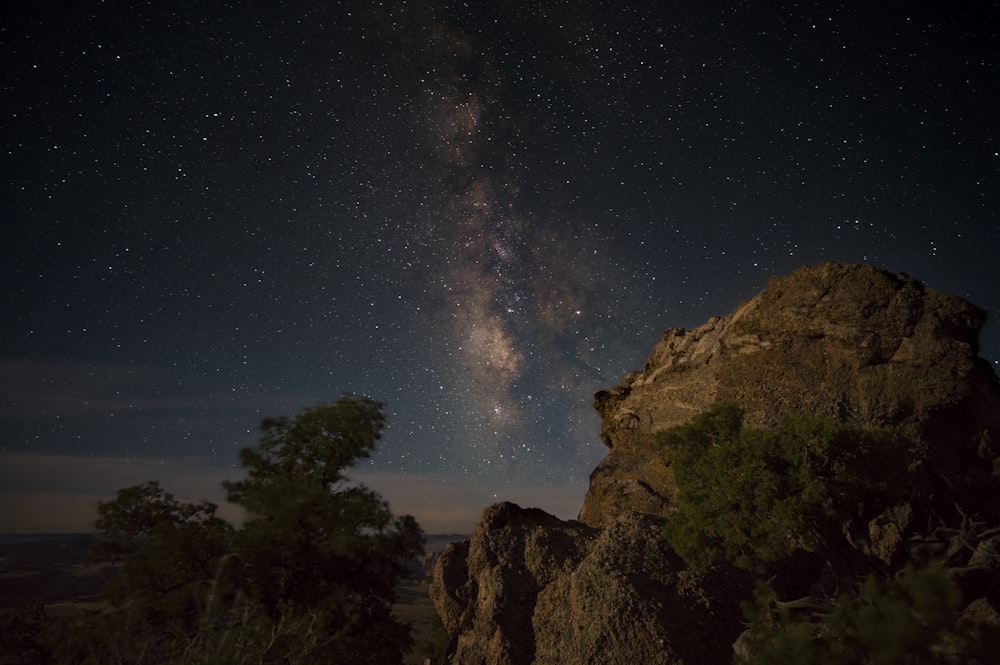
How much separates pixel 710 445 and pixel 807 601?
17.4ft

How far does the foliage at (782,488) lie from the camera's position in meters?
15.0

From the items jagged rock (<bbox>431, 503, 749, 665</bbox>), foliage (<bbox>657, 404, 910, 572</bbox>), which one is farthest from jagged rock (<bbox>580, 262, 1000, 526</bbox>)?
foliage (<bbox>657, 404, 910, 572</bbox>)


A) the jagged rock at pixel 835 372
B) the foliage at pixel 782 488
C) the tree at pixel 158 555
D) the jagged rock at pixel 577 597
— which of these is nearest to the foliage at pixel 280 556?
the tree at pixel 158 555

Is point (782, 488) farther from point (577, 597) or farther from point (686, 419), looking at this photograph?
point (686, 419)

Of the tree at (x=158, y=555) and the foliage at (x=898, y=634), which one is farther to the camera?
the tree at (x=158, y=555)

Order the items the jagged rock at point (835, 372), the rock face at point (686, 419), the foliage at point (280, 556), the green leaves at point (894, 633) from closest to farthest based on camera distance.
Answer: the green leaves at point (894, 633), the foliage at point (280, 556), the rock face at point (686, 419), the jagged rock at point (835, 372)

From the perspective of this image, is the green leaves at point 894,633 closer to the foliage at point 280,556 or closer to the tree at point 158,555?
the foliage at point 280,556

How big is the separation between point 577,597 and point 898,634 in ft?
29.0

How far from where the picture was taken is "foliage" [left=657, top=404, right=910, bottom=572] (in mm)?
14984

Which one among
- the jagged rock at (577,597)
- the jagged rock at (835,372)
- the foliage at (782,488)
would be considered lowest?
the jagged rock at (577,597)

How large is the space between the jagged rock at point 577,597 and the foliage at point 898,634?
12.7ft

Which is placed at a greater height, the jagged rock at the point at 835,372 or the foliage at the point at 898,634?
the jagged rock at the point at 835,372

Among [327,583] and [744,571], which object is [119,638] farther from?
[744,571]

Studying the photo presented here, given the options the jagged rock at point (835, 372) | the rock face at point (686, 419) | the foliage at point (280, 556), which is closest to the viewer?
the foliage at point (280, 556)
